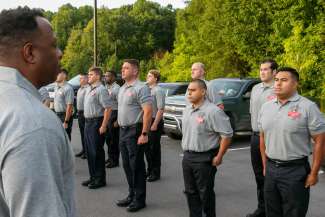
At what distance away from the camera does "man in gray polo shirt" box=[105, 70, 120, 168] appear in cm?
855

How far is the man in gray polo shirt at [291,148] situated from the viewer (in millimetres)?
3836

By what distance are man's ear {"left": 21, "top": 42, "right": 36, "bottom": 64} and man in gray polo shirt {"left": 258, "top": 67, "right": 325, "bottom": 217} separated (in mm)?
2949

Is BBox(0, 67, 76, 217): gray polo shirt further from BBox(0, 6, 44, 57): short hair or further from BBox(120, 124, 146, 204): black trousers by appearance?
BBox(120, 124, 146, 204): black trousers

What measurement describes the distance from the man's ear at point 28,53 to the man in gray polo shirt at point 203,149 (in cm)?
315

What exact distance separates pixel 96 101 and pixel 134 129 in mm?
1449

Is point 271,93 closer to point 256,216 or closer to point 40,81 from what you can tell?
point 256,216

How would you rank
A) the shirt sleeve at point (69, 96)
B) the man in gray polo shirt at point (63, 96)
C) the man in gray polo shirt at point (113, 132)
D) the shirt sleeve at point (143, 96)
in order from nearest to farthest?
1. the shirt sleeve at point (143, 96)
2. the man in gray polo shirt at point (113, 132)
3. the shirt sleeve at point (69, 96)
4. the man in gray polo shirt at point (63, 96)

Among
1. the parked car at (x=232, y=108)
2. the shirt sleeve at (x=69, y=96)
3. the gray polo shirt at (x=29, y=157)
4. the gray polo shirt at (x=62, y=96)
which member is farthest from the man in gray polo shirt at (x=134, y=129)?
the parked car at (x=232, y=108)

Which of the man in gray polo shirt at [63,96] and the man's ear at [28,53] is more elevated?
the man's ear at [28,53]

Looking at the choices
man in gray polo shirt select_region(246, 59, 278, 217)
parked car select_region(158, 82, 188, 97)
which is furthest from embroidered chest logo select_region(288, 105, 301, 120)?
parked car select_region(158, 82, 188, 97)

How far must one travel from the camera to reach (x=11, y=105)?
130 cm

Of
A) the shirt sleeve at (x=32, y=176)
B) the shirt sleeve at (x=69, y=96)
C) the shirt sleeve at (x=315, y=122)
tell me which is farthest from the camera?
the shirt sleeve at (x=69, y=96)

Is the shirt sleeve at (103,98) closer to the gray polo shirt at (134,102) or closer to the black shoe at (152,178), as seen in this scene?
the gray polo shirt at (134,102)

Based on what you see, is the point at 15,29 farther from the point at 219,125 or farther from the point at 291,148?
the point at 219,125
